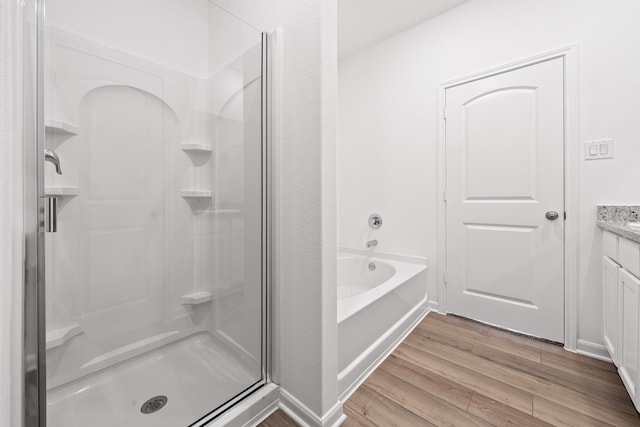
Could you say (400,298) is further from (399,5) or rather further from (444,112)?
(399,5)

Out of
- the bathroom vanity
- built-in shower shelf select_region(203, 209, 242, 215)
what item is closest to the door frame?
the bathroom vanity

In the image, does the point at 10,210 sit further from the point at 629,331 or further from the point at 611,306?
the point at 611,306

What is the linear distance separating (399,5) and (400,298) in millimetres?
2271

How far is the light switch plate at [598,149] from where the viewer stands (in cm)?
153

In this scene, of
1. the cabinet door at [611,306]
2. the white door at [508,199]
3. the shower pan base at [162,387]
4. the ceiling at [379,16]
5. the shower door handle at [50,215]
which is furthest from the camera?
the ceiling at [379,16]

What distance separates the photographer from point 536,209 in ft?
5.82

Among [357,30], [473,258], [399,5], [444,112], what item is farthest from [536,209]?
[357,30]

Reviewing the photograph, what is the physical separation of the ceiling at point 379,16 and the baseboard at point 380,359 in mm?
2481

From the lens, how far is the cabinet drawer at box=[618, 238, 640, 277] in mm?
1019

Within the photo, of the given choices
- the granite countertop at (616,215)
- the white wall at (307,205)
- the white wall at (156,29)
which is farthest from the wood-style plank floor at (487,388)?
the white wall at (156,29)

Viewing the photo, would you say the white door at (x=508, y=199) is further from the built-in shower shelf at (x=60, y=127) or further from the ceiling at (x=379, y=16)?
the built-in shower shelf at (x=60, y=127)

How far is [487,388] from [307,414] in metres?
0.93

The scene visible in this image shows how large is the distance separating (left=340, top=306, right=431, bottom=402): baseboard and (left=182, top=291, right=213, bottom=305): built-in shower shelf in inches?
31.9

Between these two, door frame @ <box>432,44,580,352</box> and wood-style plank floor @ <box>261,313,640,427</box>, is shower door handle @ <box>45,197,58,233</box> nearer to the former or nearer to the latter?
wood-style plank floor @ <box>261,313,640,427</box>
